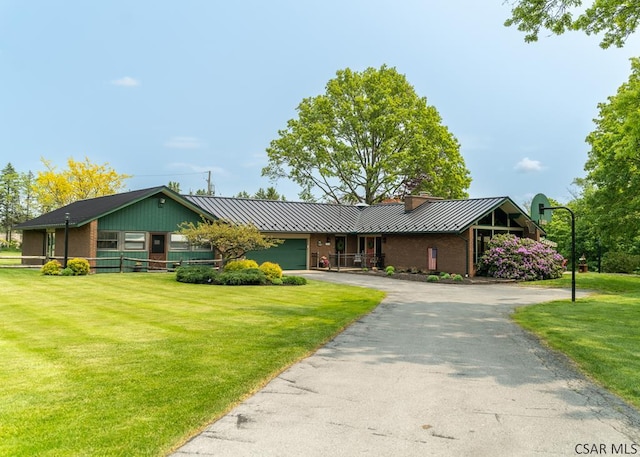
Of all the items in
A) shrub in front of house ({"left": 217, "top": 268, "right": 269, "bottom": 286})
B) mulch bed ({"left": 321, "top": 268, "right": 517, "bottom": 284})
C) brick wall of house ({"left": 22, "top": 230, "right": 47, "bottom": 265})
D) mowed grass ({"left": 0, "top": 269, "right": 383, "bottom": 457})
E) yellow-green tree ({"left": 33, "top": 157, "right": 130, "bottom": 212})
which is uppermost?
yellow-green tree ({"left": 33, "top": 157, "right": 130, "bottom": 212})

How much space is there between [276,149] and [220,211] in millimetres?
19042

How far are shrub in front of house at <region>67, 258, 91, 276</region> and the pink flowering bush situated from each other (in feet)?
67.4

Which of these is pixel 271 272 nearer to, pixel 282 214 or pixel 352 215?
pixel 282 214

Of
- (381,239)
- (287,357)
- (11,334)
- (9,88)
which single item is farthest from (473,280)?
(9,88)

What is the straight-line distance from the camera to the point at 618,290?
20766mm

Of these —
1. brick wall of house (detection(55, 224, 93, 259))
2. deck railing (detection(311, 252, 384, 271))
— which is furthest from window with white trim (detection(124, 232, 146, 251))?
deck railing (detection(311, 252, 384, 271))

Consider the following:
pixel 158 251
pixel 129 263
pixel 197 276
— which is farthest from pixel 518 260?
pixel 129 263

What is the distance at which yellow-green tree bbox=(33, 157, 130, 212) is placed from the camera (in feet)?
160

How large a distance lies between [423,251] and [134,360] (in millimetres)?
23635

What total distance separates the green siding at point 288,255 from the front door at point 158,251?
5.23 meters

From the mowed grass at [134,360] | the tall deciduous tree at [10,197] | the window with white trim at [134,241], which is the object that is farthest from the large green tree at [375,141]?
the tall deciduous tree at [10,197]

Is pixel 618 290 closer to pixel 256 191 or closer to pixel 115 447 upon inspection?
pixel 115 447

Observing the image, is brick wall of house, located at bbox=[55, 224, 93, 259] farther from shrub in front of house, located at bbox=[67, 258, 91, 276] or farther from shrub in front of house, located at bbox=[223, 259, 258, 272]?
shrub in front of house, located at bbox=[223, 259, 258, 272]

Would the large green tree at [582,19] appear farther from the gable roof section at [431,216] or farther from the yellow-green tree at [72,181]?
the yellow-green tree at [72,181]
